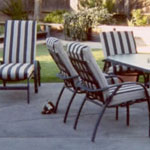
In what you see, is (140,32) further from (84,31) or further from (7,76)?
(7,76)

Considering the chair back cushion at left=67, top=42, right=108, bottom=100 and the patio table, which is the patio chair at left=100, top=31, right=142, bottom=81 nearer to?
the patio table

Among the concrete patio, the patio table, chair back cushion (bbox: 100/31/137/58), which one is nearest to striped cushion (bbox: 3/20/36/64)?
the concrete patio

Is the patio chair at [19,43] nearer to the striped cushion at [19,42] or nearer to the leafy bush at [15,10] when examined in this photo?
the striped cushion at [19,42]

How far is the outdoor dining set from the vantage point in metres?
4.55

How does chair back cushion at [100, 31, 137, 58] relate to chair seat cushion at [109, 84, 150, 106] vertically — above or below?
above

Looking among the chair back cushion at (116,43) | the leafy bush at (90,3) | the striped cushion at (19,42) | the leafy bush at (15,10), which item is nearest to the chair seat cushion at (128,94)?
the chair back cushion at (116,43)

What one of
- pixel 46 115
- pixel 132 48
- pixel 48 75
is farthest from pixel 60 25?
pixel 46 115

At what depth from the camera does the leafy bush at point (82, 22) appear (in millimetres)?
14773

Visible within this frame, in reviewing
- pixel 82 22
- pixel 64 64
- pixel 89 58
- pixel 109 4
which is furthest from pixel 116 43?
pixel 109 4

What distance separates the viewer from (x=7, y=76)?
636cm

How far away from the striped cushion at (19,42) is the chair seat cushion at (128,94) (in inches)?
113

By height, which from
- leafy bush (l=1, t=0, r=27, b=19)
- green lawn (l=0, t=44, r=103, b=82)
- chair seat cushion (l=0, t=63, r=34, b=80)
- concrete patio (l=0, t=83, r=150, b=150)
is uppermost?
leafy bush (l=1, t=0, r=27, b=19)

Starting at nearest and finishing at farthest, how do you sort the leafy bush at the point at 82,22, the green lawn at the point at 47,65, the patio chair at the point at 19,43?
1. the patio chair at the point at 19,43
2. the green lawn at the point at 47,65
3. the leafy bush at the point at 82,22

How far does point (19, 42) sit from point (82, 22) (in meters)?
7.46
